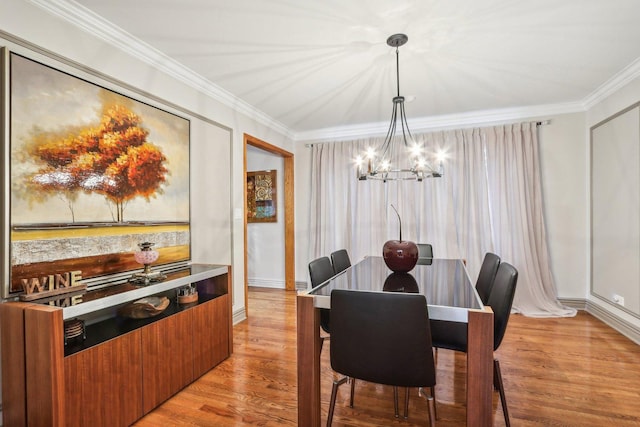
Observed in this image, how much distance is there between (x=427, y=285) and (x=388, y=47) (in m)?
1.88

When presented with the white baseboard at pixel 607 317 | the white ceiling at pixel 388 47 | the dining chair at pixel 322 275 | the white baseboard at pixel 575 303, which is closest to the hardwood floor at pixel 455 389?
the white baseboard at pixel 607 317

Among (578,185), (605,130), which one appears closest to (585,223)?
(578,185)

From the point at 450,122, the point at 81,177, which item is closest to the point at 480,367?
the point at 81,177

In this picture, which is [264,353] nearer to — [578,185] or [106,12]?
[106,12]

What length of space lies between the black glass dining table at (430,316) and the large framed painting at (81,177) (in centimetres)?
145

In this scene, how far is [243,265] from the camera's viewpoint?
3.70 m

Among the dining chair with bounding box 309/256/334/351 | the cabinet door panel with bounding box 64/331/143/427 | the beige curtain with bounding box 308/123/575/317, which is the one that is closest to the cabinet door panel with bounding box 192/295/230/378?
the cabinet door panel with bounding box 64/331/143/427

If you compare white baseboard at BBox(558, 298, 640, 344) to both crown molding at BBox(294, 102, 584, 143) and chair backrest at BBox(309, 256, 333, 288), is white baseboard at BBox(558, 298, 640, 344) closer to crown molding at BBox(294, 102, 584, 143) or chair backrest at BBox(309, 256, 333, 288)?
crown molding at BBox(294, 102, 584, 143)

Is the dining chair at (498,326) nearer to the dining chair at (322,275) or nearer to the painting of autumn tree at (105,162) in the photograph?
the dining chair at (322,275)

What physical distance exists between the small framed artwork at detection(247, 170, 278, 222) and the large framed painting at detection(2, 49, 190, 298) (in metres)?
2.52

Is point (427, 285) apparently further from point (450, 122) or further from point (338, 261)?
point (450, 122)

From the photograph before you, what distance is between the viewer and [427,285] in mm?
1907

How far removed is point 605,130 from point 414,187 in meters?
2.11

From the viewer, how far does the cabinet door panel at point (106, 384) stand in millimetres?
1503
